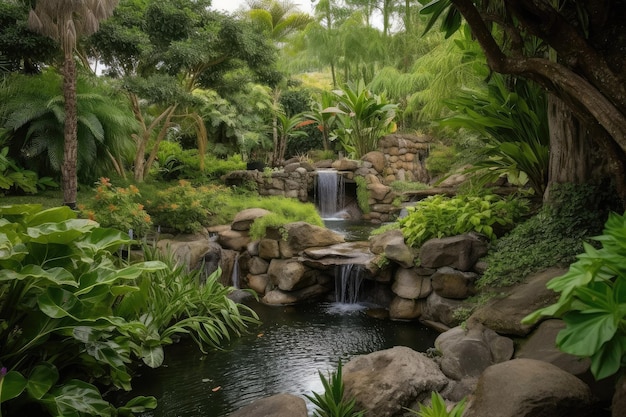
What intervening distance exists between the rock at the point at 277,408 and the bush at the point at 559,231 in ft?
6.96

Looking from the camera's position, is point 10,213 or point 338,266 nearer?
point 10,213

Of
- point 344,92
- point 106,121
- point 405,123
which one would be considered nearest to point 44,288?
point 106,121

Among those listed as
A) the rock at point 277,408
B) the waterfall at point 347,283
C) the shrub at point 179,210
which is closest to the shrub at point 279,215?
the shrub at point 179,210

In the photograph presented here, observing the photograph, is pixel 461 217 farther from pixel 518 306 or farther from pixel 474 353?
pixel 474 353

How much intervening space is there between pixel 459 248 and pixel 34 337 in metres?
3.84

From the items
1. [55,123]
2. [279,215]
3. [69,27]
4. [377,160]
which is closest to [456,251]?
[279,215]

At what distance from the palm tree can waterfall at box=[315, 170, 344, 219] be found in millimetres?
6588

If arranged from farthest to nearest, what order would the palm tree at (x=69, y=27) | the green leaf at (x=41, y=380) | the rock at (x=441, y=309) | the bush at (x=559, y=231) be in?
the palm tree at (x=69, y=27)
the rock at (x=441, y=309)
the bush at (x=559, y=231)
the green leaf at (x=41, y=380)

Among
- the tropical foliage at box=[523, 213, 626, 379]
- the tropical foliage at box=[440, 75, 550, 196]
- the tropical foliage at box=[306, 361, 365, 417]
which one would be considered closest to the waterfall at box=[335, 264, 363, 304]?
the tropical foliage at box=[440, 75, 550, 196]

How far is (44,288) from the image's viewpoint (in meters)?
2.86

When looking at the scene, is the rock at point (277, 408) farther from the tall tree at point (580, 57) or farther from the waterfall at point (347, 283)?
the waterfall at point (347, 283)

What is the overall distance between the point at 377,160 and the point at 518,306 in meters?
9.11

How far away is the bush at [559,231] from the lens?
147 inches

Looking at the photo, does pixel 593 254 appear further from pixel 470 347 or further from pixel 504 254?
pixel 504 254
